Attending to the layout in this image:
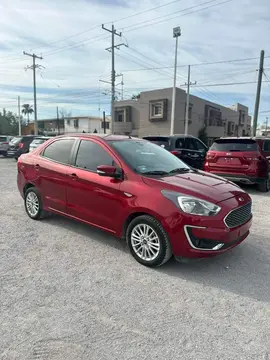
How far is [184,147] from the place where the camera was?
9719 millimetres

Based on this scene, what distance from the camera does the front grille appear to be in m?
3.33

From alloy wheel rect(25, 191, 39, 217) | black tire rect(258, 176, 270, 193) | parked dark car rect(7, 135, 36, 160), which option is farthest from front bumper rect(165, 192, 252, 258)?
parked dark car rect(7, 135, 36, 160)

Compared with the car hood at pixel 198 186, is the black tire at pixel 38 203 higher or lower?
lower

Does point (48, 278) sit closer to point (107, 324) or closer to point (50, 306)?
point (50, 306)

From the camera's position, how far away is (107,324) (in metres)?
2.49

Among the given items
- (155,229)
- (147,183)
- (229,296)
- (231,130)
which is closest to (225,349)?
(229,296)

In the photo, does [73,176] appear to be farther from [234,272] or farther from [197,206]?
[234,272]

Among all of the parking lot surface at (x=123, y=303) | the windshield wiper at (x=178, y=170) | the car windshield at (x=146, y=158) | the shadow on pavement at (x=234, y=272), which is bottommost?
the parking lot surface at (x=123, y=303)

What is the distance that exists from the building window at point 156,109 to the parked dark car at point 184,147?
25.2 meters

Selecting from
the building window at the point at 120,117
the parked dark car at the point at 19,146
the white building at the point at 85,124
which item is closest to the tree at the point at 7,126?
the white building at the point at 85,124

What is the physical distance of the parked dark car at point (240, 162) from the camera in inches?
306

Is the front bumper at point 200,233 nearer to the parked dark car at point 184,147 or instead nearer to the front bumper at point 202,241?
the front bumper at point 202,241

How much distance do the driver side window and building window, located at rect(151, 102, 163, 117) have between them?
3129cm

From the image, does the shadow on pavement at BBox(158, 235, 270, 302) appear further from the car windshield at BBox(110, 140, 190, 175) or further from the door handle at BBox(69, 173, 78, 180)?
the door handle at BBox(69, 173, 78, 180)
